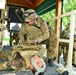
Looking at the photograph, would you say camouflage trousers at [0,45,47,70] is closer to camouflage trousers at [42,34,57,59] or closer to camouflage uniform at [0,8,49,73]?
camouflage uniform at [0,8,49,73]

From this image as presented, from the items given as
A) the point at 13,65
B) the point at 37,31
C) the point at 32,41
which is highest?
the point at 37,31

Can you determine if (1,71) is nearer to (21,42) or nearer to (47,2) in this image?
(21,42)

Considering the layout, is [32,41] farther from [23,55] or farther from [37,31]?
[23,55]

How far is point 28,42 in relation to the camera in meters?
2.13

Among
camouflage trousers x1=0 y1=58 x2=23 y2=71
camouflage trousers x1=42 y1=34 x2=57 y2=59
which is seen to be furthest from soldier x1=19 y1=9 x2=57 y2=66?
camouflage trousers x1=0 y1=58 x2=23 y2=71

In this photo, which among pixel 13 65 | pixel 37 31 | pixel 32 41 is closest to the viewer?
pixel 13 65

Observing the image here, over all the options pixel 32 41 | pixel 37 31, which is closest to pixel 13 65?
pixel 32 41

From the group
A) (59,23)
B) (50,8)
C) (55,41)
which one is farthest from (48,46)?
(50,8)

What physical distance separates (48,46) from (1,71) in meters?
0.88

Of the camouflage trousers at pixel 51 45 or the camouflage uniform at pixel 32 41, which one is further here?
the camouflage trousers at pixel 51 45

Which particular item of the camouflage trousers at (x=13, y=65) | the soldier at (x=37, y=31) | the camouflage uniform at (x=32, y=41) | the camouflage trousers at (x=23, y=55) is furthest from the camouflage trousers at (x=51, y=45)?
the camouflage trousers at (x=13, y=65)

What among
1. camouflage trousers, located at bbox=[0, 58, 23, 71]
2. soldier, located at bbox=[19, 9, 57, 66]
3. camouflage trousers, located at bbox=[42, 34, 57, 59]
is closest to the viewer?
camouflage trousers, located at bbox=[0, 58, 23, 71]

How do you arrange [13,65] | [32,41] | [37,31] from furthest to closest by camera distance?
1. [37,31]
2. [32,41]
3. [13,65]

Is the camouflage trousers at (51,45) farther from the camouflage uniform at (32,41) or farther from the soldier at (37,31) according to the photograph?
the camouflage uniform at (32,41)
